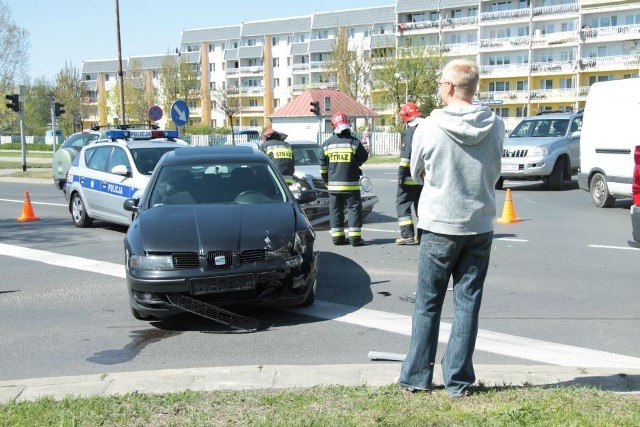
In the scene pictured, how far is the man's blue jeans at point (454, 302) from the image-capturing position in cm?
440

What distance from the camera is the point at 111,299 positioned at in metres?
8.01

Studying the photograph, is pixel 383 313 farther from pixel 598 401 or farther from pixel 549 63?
pixel 549 63

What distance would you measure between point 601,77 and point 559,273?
71197 millimetres

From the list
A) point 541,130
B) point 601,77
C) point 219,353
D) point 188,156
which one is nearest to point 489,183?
point 219,353

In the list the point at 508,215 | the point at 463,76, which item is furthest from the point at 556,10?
the point at 463,76

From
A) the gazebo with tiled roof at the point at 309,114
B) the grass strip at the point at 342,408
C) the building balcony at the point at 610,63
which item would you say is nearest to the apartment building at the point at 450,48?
the building balcony at the point at 610,63

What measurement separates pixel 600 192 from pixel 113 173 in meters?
9.94

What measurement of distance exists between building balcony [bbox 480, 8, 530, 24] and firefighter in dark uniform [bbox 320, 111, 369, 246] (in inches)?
2851

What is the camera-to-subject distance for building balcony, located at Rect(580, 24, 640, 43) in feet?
230

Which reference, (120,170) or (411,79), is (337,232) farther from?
(411,79)

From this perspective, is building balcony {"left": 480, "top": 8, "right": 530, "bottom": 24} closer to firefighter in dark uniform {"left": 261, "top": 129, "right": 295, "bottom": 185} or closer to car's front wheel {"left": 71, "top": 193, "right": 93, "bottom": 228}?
firefighter in dark uniform {"left": 261, "top": 129, "right": 295, "bottom": 185}

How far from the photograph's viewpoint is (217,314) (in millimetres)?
6754

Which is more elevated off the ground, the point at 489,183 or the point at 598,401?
the point at 489,183

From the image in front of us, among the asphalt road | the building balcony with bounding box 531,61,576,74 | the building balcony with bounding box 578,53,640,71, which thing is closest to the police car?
the asphalt road
